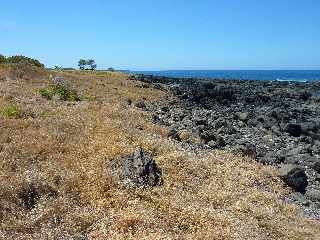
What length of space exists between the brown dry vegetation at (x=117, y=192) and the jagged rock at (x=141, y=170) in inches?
13.2

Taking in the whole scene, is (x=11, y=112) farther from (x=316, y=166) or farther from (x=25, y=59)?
(x=25, y=59)

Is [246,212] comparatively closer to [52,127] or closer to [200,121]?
[52,127]

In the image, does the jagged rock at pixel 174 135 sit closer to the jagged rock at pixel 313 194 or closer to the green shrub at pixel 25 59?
the jagged rock at pixel 313 194

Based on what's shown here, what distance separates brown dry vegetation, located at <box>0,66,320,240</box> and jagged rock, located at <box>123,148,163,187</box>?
0.33m

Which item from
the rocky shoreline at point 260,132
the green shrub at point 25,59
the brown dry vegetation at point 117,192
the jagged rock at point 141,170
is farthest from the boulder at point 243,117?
the green shrub at point 25,59

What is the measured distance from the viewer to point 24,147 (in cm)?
1823

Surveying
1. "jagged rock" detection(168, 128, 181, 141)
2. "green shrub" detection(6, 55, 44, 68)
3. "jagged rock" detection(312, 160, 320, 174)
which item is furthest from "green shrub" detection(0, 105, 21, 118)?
"green shrub" detection(6, 55, 44, 68)

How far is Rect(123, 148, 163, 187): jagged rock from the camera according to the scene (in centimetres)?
1624

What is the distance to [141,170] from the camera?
16578 millimetres

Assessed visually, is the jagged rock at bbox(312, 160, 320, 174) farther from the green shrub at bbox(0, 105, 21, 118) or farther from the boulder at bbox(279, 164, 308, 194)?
the green shrub at bbox(0, 105, 21, 118)

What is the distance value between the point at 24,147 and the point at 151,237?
7443 mm

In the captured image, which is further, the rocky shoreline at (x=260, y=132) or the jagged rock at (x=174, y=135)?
the jagged rock at (x=174, y=135)

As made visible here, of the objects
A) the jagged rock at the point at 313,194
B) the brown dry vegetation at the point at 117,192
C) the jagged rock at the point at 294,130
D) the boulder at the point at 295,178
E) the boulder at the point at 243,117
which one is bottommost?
the jagged rock at the point at 294,130

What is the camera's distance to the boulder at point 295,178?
64.3 feet
